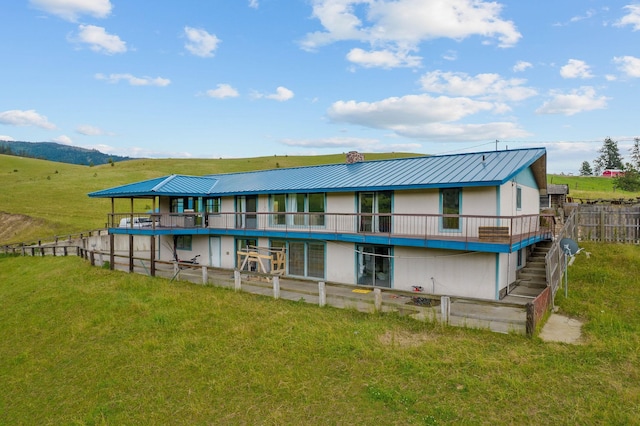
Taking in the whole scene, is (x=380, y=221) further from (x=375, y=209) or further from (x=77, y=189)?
(x=77, y=189)

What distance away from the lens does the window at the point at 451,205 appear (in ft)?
51.6

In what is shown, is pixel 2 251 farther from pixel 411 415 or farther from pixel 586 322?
pixel 586 322

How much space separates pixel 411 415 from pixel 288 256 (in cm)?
1389

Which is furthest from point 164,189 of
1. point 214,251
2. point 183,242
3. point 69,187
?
point 69,187

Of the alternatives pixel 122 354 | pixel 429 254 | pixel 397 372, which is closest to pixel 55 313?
pixel 122 354

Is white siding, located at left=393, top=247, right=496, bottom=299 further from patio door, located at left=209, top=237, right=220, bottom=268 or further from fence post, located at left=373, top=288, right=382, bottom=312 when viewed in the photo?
patio door, located at left=209, top=237, right=220, bottom=268

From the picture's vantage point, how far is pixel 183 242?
25.7 meters

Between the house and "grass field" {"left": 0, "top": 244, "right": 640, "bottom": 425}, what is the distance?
3424 mm

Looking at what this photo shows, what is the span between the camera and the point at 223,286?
16.9m

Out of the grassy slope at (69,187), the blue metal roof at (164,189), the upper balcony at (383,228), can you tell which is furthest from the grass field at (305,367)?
the grassy slope at (69,187)

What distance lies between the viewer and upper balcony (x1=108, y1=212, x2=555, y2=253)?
14.2 m

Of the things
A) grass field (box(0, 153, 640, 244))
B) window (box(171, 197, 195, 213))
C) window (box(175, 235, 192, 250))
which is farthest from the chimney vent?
grass field (box(0, 153, 640, 244))

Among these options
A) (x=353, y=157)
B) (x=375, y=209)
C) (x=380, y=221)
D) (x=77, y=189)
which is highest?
(x=353, y=157)

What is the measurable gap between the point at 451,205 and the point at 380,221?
3350 millimetres
